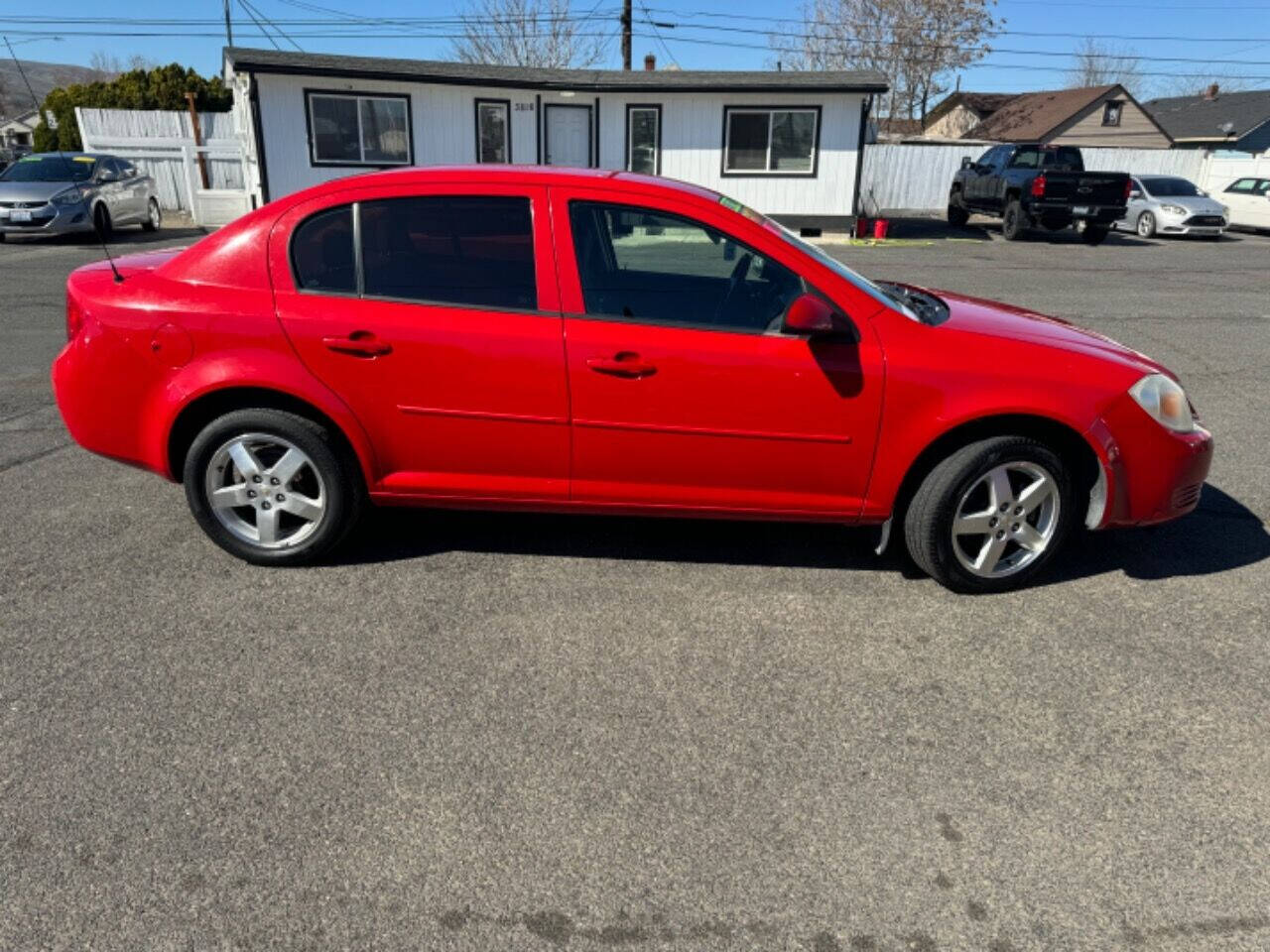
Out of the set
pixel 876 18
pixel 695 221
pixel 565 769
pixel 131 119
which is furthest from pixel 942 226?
pixel 876 18

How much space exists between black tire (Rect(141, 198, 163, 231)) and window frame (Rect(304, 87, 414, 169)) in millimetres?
3205

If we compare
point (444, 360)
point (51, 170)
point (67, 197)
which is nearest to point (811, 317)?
point (444, 360)

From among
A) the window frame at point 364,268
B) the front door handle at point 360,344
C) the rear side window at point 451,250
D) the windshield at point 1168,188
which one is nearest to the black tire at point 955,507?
the window frame at point 364,268

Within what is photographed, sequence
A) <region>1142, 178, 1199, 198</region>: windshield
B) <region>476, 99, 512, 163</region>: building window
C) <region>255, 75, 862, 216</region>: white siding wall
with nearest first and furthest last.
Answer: <region>255, 75, 862, 216</region>: white siding wall
<region>476, 99, 512, 163</region>: building window
<region>1142, 178, 1199, 198</region>: windshield

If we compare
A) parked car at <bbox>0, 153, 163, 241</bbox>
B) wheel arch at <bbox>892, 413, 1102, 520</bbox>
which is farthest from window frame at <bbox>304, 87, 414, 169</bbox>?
wheel arch at <bbox>892, 413, 1102, 520</bbox>

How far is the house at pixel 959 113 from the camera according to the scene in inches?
2173

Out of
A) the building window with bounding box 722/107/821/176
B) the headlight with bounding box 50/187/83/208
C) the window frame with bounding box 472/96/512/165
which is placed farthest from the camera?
the building window with bounding box 722/107/821/176

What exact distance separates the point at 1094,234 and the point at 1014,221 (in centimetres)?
176

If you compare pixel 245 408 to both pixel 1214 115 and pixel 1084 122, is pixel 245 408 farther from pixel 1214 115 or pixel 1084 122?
pixel 1214 115

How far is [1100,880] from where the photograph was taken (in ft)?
7.79

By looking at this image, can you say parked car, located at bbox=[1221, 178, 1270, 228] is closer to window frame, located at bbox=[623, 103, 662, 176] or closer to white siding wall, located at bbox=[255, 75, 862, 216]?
white siding wall, located at bbox=[255, 75, 862, 216]

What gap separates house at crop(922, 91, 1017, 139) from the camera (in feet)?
181

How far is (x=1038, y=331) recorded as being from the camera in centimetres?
396

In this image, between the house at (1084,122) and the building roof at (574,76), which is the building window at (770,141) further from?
the house at (1084,122)
